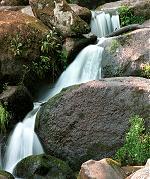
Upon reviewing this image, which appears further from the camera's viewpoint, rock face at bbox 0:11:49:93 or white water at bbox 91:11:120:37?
white water at bbox 91:11:120:37

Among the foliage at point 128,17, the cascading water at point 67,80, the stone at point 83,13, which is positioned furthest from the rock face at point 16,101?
the foliage at point 128,17

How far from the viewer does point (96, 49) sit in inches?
433

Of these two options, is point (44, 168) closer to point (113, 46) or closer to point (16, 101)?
point (16, 101)

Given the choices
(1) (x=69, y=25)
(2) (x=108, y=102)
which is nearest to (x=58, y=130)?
(2) (x=108, y=102)

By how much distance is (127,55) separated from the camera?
1036 centimetres

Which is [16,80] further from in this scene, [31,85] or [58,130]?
[58,130]

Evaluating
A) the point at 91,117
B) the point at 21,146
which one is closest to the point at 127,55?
the point at 91,117

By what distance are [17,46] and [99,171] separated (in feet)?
16.3

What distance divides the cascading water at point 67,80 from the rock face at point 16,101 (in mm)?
160

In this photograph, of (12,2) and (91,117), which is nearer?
(91,117)

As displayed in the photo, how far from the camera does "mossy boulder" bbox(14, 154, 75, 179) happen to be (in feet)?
24.6

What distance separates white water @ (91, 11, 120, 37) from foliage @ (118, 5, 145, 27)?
17 cm

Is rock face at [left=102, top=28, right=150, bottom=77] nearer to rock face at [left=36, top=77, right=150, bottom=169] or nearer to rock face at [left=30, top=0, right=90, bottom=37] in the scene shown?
rock face at [left=30, top=0, right=90, bottom=37]

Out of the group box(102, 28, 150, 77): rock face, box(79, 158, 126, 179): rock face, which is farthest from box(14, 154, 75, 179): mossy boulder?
box(102, 28, 150, 77): rock face
